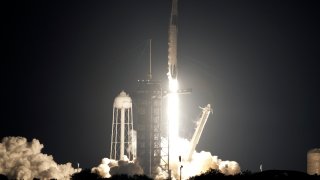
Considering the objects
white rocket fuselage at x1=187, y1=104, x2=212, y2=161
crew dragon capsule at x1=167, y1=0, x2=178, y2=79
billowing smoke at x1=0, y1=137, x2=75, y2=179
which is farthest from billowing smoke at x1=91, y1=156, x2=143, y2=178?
crew dragon capsule at x1=167, y1=0, x2=178, y2=79

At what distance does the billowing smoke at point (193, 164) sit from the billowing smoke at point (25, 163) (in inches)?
539

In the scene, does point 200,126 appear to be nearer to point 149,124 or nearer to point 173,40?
point 149,124

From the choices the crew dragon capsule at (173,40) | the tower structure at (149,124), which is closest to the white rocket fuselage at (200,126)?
the tower structure at (149,124)

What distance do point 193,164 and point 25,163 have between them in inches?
874

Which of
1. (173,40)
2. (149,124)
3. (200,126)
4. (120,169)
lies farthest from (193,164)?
(173,40)

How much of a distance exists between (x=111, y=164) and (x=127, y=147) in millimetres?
7234

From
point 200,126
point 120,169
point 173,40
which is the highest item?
point 173,40

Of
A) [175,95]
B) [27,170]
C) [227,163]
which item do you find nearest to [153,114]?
[175,95]

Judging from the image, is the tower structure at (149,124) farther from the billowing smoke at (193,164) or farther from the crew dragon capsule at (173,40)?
the crew dragon capsule at (173,40)

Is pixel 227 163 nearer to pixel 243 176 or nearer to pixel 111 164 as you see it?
pixel 111 164

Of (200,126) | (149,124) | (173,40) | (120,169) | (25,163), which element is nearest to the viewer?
(120,169)

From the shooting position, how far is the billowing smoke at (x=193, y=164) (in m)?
95.7

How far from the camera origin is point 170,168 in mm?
97312

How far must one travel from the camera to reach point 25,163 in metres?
101
